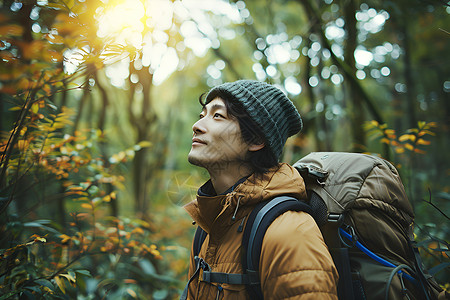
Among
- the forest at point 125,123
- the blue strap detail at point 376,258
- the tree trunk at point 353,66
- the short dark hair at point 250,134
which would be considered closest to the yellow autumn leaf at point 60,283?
the forest at point 125,123

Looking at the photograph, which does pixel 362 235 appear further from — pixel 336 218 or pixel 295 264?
pixel 295 264

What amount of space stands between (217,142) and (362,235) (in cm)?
93

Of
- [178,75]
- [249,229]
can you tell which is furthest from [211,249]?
[178,75]

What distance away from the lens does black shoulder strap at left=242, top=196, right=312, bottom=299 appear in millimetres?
1369

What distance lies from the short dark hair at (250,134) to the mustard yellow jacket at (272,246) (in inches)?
2.9

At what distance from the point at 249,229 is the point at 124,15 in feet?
4.43

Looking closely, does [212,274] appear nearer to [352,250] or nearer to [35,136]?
[352,250]

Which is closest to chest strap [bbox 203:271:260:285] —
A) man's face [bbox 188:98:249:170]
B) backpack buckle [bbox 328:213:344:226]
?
backpack buckle [bbox 328:213:344:226]

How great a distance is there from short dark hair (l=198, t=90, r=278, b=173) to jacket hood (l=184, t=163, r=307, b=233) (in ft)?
0.39

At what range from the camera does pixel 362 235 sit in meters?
1.43

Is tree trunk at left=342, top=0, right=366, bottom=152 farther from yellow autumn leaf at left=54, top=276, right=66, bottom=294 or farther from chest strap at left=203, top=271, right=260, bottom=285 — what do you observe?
yellow autumn leaf at left=54, top=276, right=66, bottom=294

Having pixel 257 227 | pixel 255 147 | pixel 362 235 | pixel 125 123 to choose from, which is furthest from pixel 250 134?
pixel 125 123

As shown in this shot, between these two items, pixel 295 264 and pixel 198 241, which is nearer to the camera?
pixel 295 264

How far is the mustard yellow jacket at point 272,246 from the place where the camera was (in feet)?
4.03
